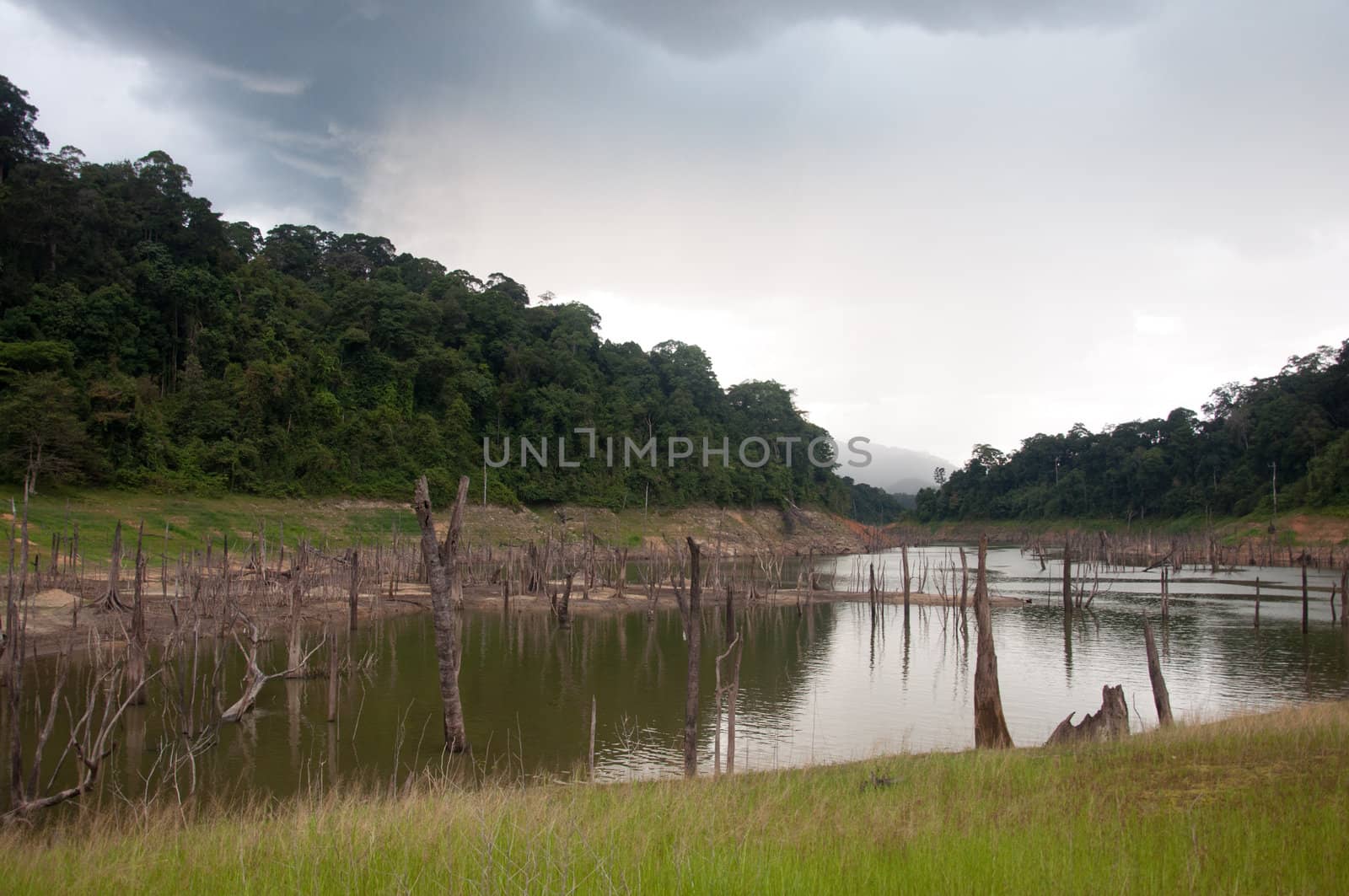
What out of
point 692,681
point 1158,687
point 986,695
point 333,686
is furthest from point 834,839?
point 333,686

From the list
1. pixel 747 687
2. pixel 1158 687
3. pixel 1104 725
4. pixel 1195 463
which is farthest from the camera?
pixel 1195 463

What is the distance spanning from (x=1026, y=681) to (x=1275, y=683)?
19.8 feet

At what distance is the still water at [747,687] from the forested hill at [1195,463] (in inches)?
1618

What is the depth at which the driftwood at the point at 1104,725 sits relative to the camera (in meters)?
11.8

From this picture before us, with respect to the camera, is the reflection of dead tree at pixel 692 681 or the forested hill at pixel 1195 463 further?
the forested hill at pixel 1195 463

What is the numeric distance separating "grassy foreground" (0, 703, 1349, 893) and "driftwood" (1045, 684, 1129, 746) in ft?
7.74

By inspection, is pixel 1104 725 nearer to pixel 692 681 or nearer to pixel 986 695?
pixel 986 695

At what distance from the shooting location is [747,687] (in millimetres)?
21625

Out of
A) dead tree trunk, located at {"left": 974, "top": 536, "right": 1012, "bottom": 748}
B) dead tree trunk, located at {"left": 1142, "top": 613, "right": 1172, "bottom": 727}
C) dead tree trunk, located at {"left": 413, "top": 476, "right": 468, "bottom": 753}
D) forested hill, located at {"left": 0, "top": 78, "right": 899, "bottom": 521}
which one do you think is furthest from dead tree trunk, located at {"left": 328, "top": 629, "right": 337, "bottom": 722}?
forested hill, located at {"left": 0, "top": 78, "right": 899, "bottom": 521}

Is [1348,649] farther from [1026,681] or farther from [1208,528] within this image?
[1208,528]

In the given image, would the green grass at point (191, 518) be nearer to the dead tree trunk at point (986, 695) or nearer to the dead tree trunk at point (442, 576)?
the dead tree trunk at point (442, 576)

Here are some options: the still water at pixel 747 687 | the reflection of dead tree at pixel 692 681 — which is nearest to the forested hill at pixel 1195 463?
the still water at pixel 747 687

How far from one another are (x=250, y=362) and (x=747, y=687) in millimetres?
46449

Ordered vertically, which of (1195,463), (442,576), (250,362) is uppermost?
(250,362)
